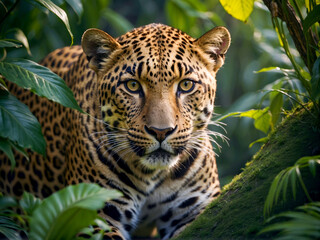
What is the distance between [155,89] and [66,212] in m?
1.70

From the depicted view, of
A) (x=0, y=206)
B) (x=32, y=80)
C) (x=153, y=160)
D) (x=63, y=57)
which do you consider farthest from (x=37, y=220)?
(x=63, y=57)

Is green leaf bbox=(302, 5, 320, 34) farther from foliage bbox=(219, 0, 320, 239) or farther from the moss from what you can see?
the moss

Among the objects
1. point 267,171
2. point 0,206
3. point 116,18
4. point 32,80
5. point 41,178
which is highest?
point 116,18

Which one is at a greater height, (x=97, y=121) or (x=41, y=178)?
(x=97, y=121)

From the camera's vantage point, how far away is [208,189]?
5109 mm

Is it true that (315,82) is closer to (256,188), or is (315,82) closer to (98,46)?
(256,188)

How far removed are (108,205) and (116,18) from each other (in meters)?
6.64

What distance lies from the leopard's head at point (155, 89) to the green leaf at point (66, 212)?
49.0 inches

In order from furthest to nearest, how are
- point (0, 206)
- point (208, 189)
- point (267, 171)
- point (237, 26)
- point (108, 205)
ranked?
point (237, 26) → point (208, 189) → point (108, 205) → point (267, 171) → point (0, 206)

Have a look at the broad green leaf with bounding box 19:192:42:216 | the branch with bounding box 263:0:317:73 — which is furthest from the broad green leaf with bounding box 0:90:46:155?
the branch with bounding box 263:0:317:73

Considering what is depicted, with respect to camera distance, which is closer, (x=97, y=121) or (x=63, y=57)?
(x=97, y=121)

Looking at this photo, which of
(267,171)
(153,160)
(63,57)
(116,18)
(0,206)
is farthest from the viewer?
(116,18)

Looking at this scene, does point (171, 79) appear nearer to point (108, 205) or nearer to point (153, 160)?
point (153, 160)

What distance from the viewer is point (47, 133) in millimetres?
5555
